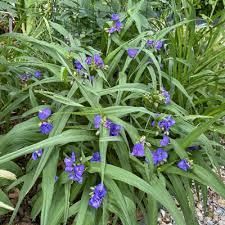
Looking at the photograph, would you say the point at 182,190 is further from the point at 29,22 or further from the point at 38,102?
the point at 29,22

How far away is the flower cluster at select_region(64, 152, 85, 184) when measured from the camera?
1.42 meters

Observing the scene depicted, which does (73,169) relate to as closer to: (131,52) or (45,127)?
(45,127)

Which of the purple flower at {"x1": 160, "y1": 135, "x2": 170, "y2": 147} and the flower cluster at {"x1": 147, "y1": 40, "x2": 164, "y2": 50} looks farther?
the flower cluster at {"x1": 147, "y1": 40, "x2": 164, "y2": 50}

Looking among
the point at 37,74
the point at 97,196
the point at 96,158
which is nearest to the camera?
the point at 97,196

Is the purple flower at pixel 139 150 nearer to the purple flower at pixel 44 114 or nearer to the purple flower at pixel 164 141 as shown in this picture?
the purple flower at pixel 164 141

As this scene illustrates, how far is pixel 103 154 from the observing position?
1389 millimetres

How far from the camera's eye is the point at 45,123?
149 cm

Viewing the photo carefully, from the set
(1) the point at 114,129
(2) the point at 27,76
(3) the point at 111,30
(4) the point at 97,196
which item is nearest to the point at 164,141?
(1) the point at 114,129

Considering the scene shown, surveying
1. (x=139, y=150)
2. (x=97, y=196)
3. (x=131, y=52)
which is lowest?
(x=97, y=196)

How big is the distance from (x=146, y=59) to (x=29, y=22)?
1141 mm

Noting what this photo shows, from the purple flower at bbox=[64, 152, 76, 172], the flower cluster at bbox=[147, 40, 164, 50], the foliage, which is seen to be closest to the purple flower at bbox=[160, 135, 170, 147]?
the foliage

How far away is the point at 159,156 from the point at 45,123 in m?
0.41

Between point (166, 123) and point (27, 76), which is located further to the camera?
point (27, 76)

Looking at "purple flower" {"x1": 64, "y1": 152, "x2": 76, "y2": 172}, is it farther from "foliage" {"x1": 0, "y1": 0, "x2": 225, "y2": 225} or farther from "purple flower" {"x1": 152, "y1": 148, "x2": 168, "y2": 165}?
"purple flower" {"x1": 152, "y1": 148, "x2": 168, "y2": 165}
